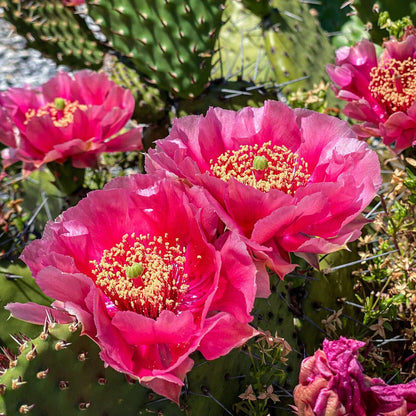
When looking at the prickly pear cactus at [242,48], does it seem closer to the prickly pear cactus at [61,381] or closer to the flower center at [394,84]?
the flower center at [394,84]

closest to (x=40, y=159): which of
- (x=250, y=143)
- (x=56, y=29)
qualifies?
(x=250, y=143)

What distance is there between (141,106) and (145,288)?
90cm

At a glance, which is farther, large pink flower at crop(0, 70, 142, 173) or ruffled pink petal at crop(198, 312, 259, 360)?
large pink flower at crop(0, 70, 142, 173)

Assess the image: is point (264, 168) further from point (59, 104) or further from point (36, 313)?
point (59, 104)

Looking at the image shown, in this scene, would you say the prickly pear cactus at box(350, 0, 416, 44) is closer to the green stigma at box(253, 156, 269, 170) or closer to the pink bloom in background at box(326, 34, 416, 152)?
the pink bloom in background at box(326, 34, 416, 152)

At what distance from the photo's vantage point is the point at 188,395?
0.62 meters

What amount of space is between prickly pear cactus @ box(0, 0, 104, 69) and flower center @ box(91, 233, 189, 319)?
1090 millimetres

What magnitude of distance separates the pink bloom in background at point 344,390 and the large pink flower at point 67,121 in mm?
596

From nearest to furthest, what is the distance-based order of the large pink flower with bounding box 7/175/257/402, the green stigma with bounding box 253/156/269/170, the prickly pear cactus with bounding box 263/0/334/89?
1. the large pink flower with bounding box 7/175/257/402
2. the green stigma with bounding box 253/156/269/170
3. the prickly pear cactus with bounding box 263/0/334/89

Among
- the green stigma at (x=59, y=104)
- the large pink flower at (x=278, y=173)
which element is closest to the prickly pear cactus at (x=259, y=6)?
the green stigma at (x=59, y=104)

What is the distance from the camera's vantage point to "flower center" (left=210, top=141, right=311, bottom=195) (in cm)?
60

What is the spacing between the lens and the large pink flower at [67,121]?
99 centimetres

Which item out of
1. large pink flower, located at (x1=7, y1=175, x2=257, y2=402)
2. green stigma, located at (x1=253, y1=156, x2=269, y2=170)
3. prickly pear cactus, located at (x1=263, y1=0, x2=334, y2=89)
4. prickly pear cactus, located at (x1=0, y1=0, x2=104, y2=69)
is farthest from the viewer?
prickly pear cactus, located at (x1=0, y1=0, x2=104, y2=69)

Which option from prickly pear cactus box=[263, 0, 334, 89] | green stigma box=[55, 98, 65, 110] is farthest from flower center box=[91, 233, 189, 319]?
prickly pear cactus box=[263, 0, 334, 89]
